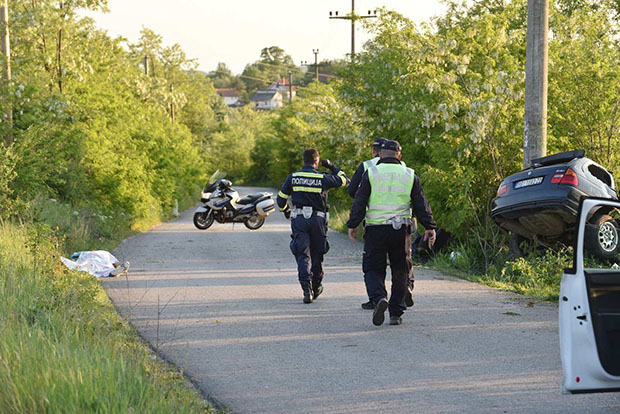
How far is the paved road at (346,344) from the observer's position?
19.5 ft

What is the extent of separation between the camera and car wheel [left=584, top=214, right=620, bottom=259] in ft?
37.9

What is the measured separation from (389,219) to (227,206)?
1624cm

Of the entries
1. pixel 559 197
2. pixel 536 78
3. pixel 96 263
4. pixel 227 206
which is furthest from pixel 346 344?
pixel 227 206

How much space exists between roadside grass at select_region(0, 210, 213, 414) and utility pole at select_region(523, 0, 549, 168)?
709 cm

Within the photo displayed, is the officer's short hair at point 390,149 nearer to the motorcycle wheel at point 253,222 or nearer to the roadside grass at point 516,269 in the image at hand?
the roadside grass at point 516,269

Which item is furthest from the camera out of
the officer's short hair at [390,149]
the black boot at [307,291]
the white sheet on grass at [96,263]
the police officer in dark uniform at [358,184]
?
the white sheet on grass at [96,263]

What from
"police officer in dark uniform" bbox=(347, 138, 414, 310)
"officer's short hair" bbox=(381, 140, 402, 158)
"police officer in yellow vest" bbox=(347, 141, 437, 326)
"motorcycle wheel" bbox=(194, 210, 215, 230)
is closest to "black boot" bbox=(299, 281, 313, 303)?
"police officer in dark uniform" bbox=(347, 138, 414, 310)

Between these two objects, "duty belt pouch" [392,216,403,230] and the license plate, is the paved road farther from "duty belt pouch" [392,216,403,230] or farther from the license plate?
the license plate

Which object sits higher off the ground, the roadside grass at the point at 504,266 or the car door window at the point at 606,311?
the car door window at the point at 606,311

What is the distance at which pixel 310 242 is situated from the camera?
1077cm

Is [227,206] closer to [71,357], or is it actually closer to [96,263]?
[96,263]

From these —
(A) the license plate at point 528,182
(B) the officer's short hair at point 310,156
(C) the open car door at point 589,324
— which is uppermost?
(B) the officer's short hair at point 310,156

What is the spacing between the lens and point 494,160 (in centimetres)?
1504

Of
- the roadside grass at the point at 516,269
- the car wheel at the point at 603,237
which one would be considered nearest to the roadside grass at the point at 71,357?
the roadside grass at the point at 516,269
